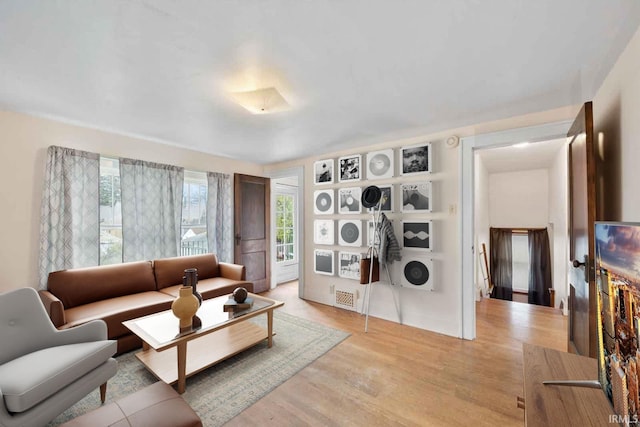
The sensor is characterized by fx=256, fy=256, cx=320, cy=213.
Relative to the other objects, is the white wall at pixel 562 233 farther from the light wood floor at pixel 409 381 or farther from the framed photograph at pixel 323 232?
the framed photograph at pixel 323 232

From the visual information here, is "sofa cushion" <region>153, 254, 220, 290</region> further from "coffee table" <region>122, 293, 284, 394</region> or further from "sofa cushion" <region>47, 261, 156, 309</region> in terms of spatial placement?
"coffee table" <region>122, 293, 284, 394</region>

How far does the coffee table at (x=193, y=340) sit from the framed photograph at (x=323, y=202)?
163 centimetres

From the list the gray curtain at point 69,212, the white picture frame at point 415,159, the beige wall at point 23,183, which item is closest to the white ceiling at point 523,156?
the white picture frame at point 415,159

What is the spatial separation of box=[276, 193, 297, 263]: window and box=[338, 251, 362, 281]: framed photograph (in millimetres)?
2010

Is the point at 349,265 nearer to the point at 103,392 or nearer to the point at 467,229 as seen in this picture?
the point at 467,229

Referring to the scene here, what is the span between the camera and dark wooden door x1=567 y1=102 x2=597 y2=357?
58.0 inches

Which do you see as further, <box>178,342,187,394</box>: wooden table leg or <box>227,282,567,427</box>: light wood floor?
<box>178,342,187,394</box>: wooden table leg

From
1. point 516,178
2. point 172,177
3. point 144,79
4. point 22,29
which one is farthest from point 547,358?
point 516,178

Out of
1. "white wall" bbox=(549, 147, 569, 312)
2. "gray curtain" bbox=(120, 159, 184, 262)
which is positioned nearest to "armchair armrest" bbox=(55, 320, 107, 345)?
"gray curtain" bbox=(120, 159, 184, 262)

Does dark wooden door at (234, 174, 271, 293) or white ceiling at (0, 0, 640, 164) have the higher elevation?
white ceiling at (0, 0, 640, 164)

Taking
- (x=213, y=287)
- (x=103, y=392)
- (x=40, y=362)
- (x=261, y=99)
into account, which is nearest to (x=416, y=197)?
(x=261, y=99)

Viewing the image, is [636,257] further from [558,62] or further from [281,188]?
[281,188]

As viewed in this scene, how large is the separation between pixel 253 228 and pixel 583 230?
160 inches

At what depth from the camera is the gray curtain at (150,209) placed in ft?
10.4
